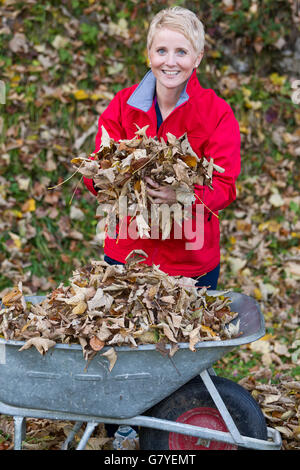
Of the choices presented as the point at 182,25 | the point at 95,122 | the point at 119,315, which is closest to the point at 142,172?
the point at 119,315

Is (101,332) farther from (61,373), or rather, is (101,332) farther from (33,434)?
(33,434)

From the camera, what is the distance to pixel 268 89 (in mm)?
6488

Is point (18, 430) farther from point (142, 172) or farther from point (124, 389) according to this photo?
point (142, 172)

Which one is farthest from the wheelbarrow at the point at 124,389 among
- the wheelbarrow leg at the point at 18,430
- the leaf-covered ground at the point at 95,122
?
the leaf-covered ground at the point at 95,122

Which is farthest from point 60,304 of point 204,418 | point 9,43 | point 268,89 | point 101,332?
point 268,89

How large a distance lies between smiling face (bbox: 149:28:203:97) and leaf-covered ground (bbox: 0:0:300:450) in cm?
264

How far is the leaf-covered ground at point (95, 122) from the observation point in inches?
215

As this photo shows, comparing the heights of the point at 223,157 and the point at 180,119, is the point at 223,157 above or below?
below

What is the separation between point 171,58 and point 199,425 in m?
1.74

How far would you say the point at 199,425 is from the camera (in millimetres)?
2820

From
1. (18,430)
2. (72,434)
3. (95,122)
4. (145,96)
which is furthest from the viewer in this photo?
(95,122)

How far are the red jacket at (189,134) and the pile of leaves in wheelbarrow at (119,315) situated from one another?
0.21 m

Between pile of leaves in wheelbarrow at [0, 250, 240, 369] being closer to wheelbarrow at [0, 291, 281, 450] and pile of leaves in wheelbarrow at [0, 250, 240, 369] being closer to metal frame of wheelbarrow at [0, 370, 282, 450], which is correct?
wheelbarrow at [0, 291, 281, 450]

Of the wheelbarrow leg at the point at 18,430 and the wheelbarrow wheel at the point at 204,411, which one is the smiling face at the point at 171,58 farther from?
the wheelbarrow leg at the point at 18,430
